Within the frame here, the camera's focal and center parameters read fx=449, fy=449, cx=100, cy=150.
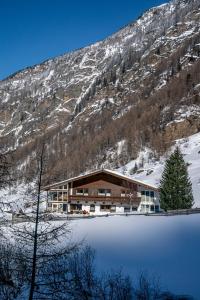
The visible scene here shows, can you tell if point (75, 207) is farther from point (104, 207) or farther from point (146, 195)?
point (146, 195)

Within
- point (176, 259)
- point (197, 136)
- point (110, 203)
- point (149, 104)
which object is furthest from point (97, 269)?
point (149, 104)

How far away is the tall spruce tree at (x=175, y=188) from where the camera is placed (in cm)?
5453

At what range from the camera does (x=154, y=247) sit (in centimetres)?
3034

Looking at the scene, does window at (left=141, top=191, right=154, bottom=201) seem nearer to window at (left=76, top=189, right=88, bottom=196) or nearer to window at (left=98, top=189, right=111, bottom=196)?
window at (left=98, top=189, right=111, bottom=196)

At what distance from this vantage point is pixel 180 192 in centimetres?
5503

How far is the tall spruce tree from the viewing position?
54531 mm

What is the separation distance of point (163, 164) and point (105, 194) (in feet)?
137

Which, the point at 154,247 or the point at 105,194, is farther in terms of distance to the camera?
the point at 105,194

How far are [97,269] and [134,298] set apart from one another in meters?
5.34

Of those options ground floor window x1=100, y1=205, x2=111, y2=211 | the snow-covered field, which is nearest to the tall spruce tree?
ground floor window x1=100, y1=205, x2=111, y2=211

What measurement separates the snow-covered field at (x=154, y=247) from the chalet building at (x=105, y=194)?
26.1 metres

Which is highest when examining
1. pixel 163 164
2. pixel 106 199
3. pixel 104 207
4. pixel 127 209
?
pixel 163 164

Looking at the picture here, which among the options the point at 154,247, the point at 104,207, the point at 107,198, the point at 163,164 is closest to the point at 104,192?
the point at 107,198

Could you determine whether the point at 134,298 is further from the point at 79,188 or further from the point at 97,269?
the point at 79,188
